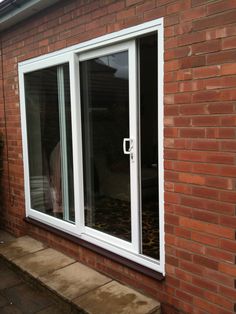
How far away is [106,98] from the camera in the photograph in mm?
3199

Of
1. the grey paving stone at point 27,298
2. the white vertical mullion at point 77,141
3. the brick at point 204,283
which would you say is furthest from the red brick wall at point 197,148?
the grey paving stone at point 27,298

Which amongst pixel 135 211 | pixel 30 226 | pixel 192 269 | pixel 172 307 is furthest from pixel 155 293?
pixel 30 226

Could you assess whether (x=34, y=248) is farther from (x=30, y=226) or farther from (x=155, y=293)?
(x=155, y=293)

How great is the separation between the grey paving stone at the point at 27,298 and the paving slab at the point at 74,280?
0.15m

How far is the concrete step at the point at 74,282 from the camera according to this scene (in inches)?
105

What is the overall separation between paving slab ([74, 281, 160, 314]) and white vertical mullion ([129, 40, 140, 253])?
1.19 ft

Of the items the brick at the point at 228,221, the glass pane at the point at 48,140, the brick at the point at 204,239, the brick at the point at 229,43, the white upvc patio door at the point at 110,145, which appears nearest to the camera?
the brick at the point at 229,43

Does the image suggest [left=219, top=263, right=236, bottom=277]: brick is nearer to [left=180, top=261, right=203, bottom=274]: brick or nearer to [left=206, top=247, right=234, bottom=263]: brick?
[left=206, top=247, right=234, bottom=263]: brick

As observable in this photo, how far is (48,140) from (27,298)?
1734 mm

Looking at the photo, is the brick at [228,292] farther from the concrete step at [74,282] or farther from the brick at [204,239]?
the concrete step at [74,282]

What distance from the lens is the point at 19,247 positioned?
399cm

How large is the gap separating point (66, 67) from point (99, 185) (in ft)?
4.08

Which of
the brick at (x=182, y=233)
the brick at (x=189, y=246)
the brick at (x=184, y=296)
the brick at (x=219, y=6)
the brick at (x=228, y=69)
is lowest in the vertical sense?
the brick at (x=184, y=296)

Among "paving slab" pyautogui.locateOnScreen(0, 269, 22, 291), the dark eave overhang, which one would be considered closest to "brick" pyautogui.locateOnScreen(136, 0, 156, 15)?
the dark eave overhang
